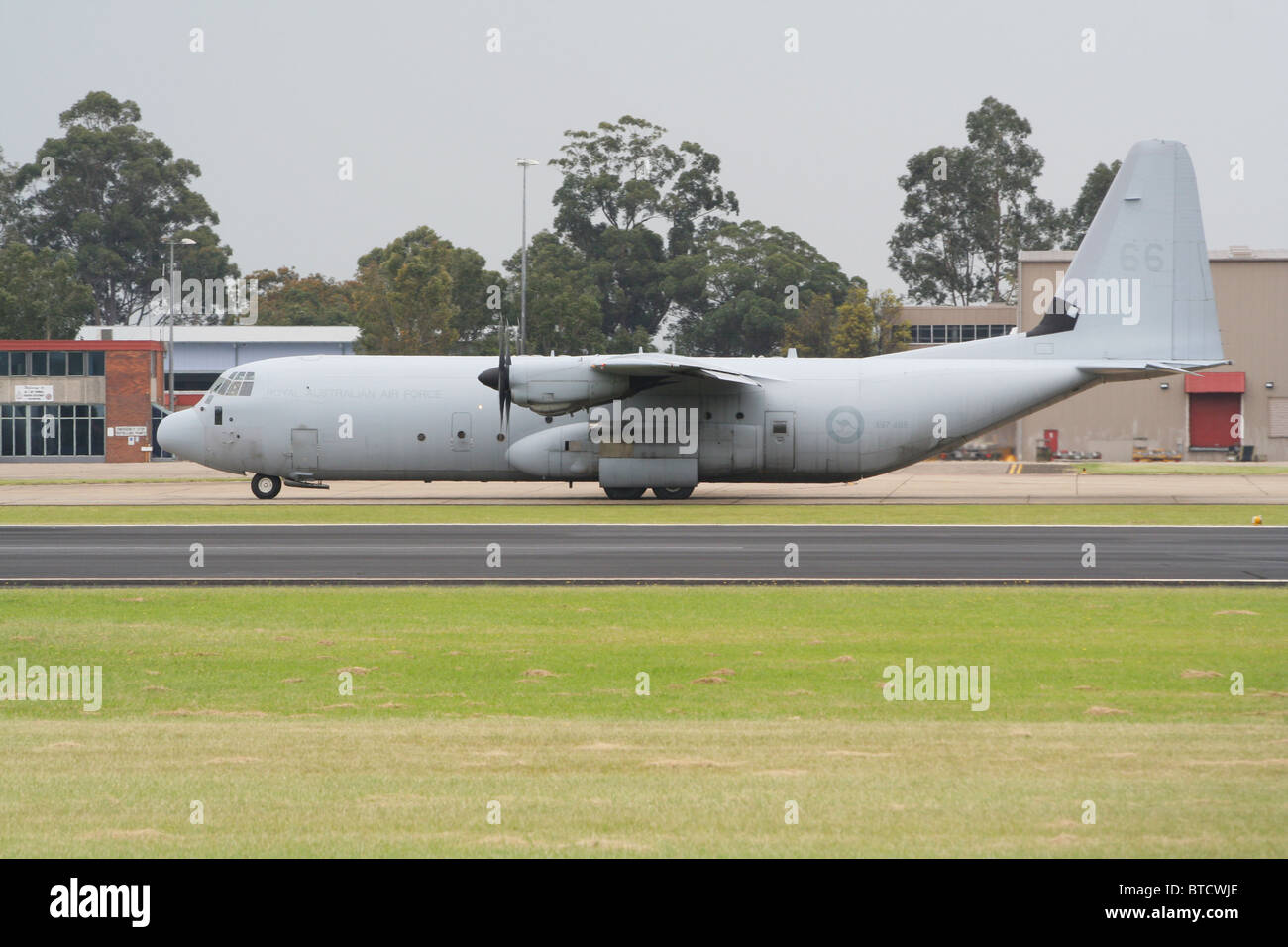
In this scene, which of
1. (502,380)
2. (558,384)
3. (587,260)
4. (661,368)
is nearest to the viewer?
(502,380)

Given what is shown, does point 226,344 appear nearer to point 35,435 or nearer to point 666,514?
point 35,435

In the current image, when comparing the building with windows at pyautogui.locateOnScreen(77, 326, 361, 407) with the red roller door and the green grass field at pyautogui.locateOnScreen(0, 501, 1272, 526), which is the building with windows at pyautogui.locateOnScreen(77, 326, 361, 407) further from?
the green grass field at pyautogui.locateOnScreen(0, 501, 1272, 526)

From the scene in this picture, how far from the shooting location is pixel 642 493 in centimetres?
4269

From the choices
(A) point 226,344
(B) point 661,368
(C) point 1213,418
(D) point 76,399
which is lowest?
(C) point 1213,418

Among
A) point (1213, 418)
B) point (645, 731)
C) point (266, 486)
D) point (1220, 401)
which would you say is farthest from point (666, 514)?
point (1220, 401)

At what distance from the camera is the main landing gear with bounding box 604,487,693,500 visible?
42.2 m

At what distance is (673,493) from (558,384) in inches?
217

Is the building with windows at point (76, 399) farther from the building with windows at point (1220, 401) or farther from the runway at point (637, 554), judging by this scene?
the building with windows at point (1220, 401)

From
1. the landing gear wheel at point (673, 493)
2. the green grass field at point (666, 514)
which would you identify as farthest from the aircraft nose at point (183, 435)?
the landing gear wheel at point (673, 493)

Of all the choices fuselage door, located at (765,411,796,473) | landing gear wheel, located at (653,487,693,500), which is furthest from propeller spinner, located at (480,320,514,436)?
fuselage door, located at (765,411,796,473)

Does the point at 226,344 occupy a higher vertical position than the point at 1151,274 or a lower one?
higher

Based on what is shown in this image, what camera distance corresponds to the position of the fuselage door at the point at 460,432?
4150 cm
